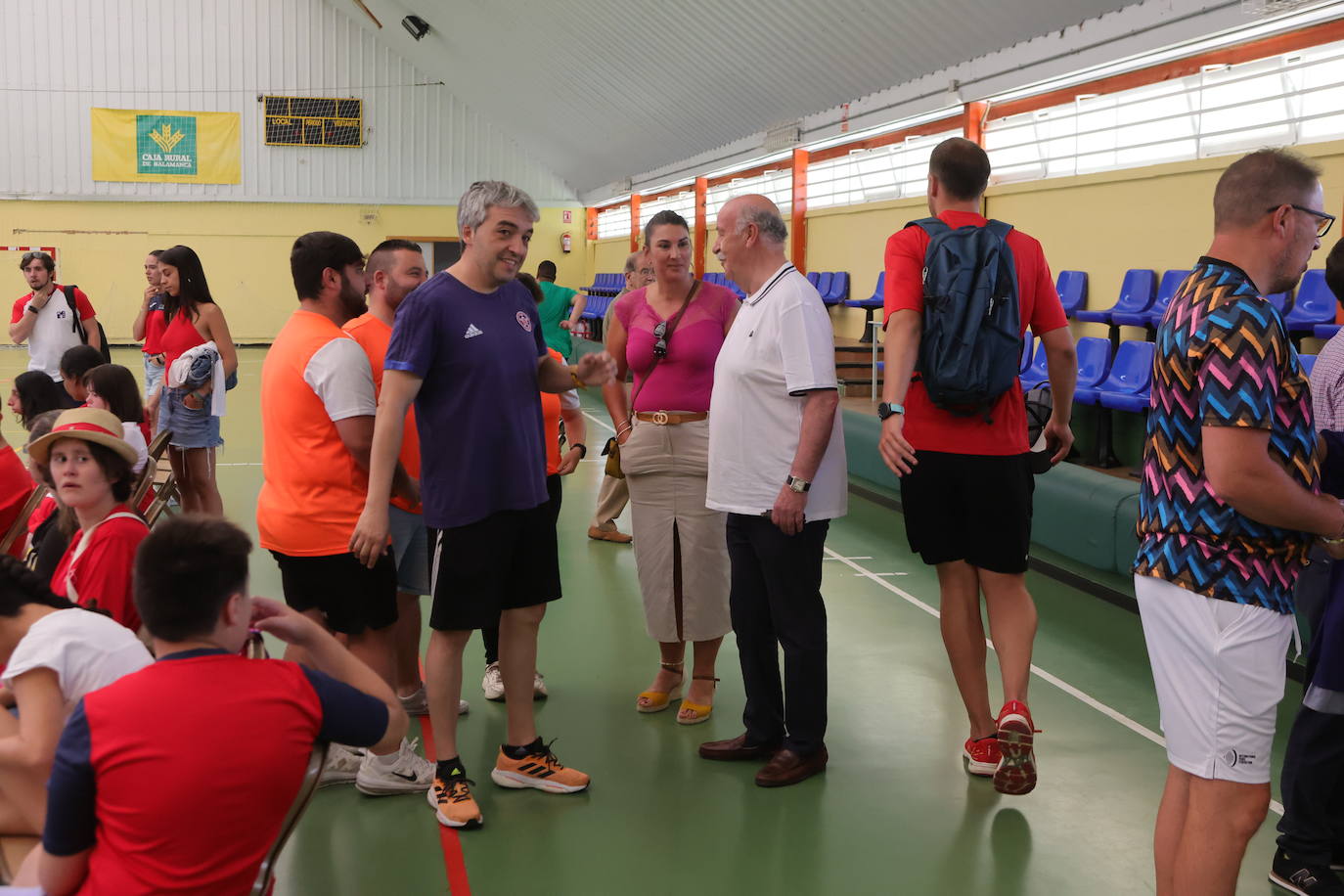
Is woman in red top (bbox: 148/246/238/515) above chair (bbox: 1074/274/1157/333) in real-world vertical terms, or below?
below

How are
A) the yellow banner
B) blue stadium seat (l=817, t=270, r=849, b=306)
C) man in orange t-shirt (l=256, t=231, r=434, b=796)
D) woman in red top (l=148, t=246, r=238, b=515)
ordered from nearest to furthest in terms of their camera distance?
man in orange t-shirt (l=256, t=231, r=434, b=796), woman in red top (l=148, t=246, r=238, b=515), blue stadium seat (l=817, t=270, r=849, b=306), the yellow banner

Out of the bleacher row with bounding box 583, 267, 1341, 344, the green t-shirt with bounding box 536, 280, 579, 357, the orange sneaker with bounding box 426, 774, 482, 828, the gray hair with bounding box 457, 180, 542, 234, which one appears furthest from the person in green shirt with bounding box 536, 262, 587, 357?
the orange sneaker with bounding box 426, 774, 482, 828

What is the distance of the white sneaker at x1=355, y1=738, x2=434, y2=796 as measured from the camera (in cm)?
342

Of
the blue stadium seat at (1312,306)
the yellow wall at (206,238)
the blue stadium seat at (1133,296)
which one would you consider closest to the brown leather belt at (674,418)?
the blue stadium seat at (1312,306)

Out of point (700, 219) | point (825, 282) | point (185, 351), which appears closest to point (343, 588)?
point (185, 351)

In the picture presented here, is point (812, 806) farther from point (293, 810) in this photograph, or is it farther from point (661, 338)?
point (293, 810)

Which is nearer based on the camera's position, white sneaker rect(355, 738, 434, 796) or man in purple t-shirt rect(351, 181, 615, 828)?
man in purple t-shirt rect(351, 181, 615, 828)

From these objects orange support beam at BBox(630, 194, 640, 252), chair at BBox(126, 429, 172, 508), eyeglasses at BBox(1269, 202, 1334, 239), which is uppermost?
orange support beam at BBox(630, 194, 640, 252)

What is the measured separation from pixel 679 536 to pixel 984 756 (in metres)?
1.25

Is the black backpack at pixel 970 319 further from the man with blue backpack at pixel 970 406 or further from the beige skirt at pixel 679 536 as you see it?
the beige skirt at pixel 679 536

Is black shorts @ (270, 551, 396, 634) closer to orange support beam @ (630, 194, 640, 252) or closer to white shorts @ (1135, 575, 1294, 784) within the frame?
white shorts @ (1135, 575, 1294, 784)

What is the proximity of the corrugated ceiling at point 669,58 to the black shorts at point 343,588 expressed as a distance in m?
6.89

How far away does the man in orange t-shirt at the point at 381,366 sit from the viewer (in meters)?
3.56

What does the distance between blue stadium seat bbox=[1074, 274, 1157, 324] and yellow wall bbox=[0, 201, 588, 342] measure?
56.8 ft
